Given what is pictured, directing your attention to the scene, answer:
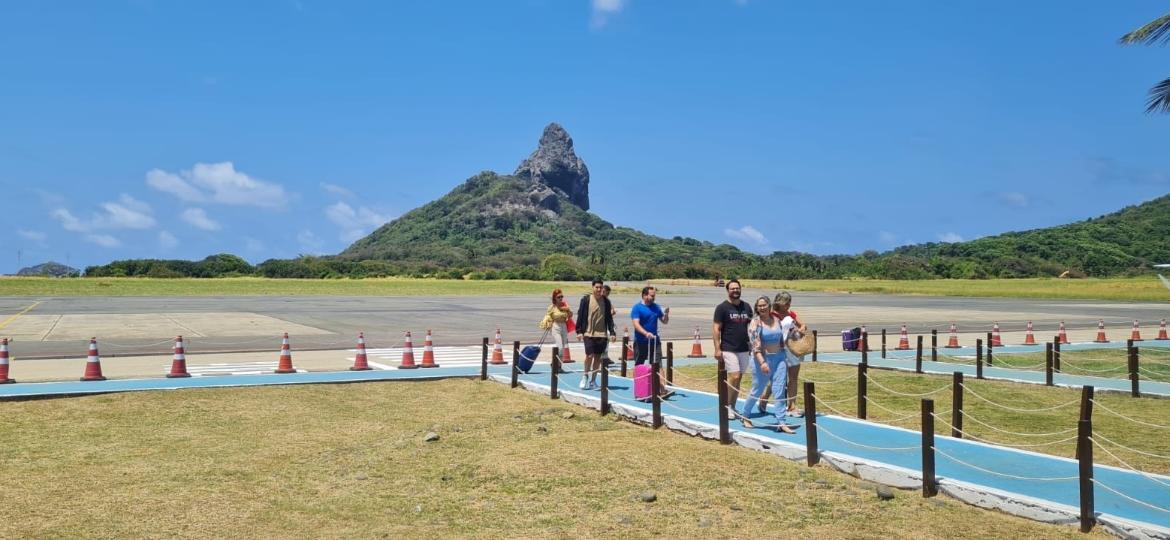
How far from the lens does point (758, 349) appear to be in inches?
430

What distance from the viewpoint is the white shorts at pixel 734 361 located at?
1155 cm

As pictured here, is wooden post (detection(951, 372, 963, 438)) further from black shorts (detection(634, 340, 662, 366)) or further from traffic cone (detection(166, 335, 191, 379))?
traffic cone (detection(166, 335, 191, 379))

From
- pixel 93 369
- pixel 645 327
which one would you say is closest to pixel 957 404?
pixel 645 327

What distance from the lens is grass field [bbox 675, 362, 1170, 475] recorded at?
10.8m

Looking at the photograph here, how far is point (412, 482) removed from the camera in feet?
29.6

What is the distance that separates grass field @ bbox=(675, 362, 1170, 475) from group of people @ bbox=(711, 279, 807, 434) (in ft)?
5.06

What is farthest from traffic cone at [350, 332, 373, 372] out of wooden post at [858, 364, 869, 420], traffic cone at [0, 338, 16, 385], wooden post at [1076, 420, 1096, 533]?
wooden post at [1076, 420, 1096, 533]

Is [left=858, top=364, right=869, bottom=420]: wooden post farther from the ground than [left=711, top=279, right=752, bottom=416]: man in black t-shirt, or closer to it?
closer to it

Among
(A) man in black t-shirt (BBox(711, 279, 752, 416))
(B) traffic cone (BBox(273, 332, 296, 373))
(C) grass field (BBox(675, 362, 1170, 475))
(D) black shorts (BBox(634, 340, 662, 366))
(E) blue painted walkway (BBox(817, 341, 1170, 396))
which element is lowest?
(C) grass field (BBox(675, 362, 1170, 475))

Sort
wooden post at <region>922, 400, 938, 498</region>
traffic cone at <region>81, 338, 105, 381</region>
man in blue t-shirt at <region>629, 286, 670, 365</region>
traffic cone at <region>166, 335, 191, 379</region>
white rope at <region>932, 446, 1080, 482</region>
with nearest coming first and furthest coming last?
white rope at <region>932, 446, 1080, 482</region> → wooden post at <region>922, 400, 938, 498</region> → man in blue t-shirt at <region>629, 286, 670, 365</region> → traffic cone at <region>81, 338, 105, 381</region> → traffic cone at <region>166, 335, 191, 379</region>

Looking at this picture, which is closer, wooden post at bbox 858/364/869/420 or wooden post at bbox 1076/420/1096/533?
wooden post at bbox 1076/420/1096/533

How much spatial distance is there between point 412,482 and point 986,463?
5.50 meters

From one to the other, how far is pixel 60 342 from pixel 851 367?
64.0ft

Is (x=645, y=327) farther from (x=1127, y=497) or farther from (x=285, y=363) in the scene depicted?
(x=285, y=363)
